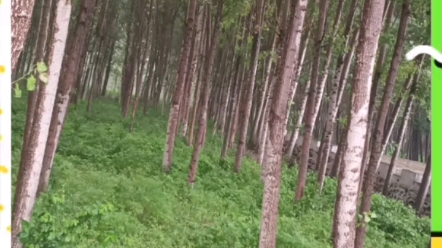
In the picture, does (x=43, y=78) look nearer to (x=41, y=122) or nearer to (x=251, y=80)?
(x=41, y=122)

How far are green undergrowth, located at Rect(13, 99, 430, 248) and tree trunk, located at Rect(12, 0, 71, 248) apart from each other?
257 mm

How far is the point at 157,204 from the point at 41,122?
5195 millimetres

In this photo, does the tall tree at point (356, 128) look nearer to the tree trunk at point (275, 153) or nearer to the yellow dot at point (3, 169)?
the tree trunk at point (275, 153)

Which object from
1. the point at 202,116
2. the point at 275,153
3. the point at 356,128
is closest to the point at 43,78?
the point at 356,128

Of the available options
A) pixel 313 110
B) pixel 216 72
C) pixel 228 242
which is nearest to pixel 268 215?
pixel 228 242

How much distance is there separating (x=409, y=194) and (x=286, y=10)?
1609 cm

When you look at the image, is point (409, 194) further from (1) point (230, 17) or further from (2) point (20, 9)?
(2) point (20, 9)

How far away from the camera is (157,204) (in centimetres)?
1095

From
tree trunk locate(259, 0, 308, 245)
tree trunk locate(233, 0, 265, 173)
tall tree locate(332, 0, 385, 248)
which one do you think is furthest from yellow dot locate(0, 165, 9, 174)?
tree trunk locate(233, 0, 265, 173)

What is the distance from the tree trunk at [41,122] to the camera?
6102 millimetres

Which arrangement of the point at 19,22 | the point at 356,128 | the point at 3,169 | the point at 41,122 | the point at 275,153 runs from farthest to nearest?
the point at 275,153 < the point at 356,128 < the point at 41,122 < the point at 19,22 < the point at 3,169

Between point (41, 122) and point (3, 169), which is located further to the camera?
point (41, 122)

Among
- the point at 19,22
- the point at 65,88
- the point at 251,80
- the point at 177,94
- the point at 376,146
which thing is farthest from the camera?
the point at 251,80

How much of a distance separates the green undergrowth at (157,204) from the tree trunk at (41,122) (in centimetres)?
26
